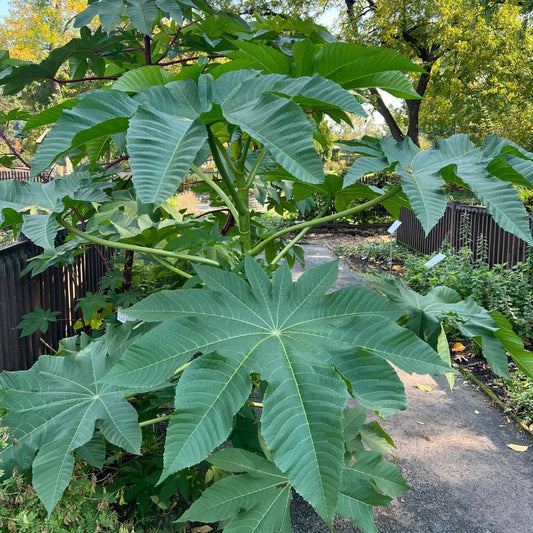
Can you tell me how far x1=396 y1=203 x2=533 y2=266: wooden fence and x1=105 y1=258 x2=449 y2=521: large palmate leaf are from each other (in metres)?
4.15

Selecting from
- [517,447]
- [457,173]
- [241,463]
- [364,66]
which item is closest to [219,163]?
[364,66]

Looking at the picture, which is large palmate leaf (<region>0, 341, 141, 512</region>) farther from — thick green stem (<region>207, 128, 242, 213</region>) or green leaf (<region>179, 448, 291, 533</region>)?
thick green stem (<region>207, 128, 242, 213</region>)

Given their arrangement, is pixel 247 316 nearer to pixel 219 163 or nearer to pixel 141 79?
pixel 219 163

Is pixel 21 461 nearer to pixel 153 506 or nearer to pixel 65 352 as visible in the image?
pixel 65 352

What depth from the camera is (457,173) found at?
113 centimetres

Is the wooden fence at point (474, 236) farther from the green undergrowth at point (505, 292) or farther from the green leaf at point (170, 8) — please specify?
the green leaf at point (170, 8)

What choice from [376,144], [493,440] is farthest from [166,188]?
[493,440]

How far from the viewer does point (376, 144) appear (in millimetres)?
1285

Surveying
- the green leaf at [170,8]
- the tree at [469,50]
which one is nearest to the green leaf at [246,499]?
the green leaf at [170,8]

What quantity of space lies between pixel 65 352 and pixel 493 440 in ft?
9.53

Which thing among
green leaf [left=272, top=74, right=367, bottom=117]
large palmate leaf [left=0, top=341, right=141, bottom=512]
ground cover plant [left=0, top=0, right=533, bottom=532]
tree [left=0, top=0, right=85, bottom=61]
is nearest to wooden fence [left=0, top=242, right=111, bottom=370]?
ground cover plant [left=0, top=0, right=533, bottom=532]

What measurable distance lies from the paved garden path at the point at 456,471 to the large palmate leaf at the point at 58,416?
1499 millimetres

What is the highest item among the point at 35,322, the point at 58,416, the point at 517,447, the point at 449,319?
the point at 449,319

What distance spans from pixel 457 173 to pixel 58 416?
126 cm
